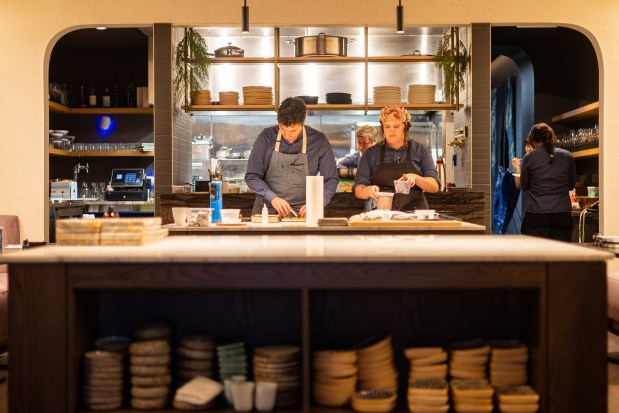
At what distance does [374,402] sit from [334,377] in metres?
0.18

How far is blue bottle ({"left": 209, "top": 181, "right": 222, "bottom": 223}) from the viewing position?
4.54 metres

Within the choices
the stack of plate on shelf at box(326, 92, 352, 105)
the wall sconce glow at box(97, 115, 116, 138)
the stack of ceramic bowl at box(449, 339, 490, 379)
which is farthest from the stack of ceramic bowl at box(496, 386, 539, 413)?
the wall sconce glow at box(97, 115, 116, 138)

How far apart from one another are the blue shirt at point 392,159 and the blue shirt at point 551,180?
69.4 inches

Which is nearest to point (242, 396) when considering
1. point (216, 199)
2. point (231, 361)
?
point (231, 361)

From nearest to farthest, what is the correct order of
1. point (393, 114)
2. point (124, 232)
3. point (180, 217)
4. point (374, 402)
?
point (374, 402) < point (124, 232) < point (180, 217) < point (393, 114)

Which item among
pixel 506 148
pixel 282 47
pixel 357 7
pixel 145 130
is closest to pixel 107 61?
pixel 145 130

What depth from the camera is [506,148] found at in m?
11.0

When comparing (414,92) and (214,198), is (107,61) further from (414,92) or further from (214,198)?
(214,198)

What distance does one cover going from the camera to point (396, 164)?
5102 mm

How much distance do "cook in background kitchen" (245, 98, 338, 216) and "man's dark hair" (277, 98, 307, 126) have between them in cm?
14

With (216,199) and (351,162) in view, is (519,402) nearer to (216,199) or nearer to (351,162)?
(216,199)

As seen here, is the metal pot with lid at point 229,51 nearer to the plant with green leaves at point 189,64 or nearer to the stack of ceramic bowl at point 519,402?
the plant with green leaves at point 189,64

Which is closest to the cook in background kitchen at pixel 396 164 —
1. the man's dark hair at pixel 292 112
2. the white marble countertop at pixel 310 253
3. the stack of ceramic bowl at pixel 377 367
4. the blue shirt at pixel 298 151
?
the blue shirt at pixel 298 151

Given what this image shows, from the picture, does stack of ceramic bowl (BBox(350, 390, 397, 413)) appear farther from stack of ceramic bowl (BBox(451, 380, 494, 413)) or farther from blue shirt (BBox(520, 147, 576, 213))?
blue shirt (BBox(520, 147, 576, 213))
